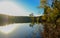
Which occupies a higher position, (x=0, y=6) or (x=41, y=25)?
(x=0, y=6)

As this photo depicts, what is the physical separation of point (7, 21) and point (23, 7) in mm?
231

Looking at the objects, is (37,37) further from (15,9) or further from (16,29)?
(15,9)

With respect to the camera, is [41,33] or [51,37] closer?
[51,37]

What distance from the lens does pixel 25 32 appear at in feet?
5.40

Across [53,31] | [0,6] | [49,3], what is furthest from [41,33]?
[0,6]

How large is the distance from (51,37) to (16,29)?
41 cm

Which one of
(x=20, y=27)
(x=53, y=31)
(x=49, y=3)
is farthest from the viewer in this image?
(x=20, y=27)

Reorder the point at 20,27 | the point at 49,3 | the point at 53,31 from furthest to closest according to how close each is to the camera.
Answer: the point at 20,27, the point at 49,3, the point at 53,31

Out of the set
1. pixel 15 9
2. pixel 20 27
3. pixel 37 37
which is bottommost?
pixel 37 37

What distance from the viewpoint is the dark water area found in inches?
63.6

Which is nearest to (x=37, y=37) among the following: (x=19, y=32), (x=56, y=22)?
(x=19, y=32)

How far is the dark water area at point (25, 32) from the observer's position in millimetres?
1614

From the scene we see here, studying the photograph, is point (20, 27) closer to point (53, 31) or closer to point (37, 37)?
point (37, 37)

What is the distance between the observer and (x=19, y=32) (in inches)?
64.6
